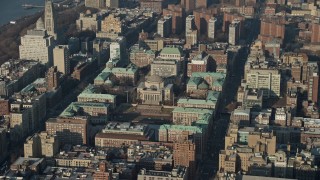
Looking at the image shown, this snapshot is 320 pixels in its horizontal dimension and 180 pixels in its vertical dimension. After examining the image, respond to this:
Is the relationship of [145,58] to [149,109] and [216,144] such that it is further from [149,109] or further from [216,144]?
[216,144]

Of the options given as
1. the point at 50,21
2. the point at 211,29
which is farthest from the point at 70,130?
the point at 211,29

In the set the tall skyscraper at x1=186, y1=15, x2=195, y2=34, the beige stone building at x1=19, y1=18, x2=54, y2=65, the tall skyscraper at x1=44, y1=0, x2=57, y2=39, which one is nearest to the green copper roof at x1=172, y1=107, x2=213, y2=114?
the beige stone building at x1=19, y1=18, x2=54, y2=65

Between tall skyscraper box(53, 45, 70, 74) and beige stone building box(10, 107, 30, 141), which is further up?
tall skyscraper box(53, 45, 70, 74)

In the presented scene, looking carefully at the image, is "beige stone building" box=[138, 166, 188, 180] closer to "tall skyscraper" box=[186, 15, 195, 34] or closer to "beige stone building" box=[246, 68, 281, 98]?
"beige stone building" box=[246, 68, 281, 98]

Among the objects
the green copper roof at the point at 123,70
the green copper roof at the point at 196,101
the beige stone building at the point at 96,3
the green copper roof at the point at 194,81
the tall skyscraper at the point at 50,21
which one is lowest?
the green copper roof at the point at 196,101

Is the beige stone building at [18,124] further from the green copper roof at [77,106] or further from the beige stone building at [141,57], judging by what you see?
the beige stone building at [141,57]

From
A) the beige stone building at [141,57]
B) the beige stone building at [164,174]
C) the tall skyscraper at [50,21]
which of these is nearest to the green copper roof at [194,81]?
the beige stone building at [141,57]
